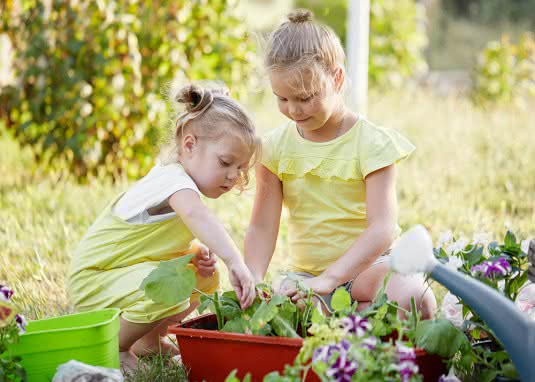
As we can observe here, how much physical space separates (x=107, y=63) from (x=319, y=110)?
7.15 feet

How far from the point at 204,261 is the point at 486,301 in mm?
1036

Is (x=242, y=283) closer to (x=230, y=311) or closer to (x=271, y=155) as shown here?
(x=230, y=311)

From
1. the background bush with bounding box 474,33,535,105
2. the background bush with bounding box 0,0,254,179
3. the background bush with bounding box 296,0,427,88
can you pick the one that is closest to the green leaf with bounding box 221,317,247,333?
the background bush with bounding box 0,0,254,179

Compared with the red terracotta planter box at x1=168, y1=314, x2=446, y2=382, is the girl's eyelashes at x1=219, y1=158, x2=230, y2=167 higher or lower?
higher

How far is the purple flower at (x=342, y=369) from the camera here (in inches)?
58.8

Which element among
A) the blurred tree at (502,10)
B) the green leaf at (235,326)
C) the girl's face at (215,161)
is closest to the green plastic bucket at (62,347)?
the green leaf at (235,326)

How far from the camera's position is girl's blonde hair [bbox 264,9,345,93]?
2.09 metres

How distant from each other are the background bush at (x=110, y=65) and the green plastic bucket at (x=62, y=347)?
96.0 inches

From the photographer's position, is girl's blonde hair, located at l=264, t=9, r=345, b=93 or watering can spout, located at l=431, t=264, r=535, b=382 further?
girl's blonde hair, located at l=264, t=9, r=345, b=93

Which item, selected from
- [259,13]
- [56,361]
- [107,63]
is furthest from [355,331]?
[259,13]

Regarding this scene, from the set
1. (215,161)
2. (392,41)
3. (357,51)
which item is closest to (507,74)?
(392,41)

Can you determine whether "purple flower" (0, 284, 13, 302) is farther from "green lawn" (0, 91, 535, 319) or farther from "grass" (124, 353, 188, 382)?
"green lawn" (0, 91, 535, 319)

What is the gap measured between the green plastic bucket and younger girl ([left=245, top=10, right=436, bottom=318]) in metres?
0.47

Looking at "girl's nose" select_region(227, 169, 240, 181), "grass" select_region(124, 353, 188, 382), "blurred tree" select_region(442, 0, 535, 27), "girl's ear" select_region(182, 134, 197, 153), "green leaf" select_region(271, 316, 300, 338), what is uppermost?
"blurred tree" select_region(442, 0, 535, 27)
